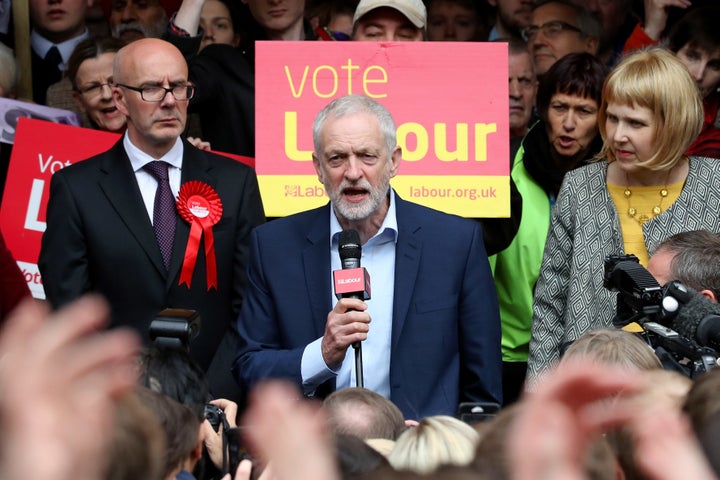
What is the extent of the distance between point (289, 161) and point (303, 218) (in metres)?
0.80

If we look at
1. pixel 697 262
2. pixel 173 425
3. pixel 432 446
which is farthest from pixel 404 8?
pixel 432 446

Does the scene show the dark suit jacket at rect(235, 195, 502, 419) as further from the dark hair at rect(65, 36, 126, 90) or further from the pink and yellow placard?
the dark hair at rect(65, 36, 126, 90)

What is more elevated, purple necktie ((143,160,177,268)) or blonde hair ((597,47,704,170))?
blonde hair ((597,47,704,170))

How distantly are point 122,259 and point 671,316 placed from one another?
7.51 ft

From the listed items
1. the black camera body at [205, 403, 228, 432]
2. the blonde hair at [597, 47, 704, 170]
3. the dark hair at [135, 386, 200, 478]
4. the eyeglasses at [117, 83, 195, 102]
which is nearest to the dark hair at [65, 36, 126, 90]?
the eyeglasses at [117, 83, 195, 102]

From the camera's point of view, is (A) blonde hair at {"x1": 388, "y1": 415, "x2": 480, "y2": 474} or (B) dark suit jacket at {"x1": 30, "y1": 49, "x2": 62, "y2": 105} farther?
(B) dark suit jacket at {"x1": 30, "y1": 49, "x2": 62, "y2": 105}

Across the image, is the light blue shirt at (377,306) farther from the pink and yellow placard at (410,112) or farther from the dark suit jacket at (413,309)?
the pink and yellow placard at (410,112)

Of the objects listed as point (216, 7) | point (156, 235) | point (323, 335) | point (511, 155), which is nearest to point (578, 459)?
point (323, 335)

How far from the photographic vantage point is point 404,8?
243 inches

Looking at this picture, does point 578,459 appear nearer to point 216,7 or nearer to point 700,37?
→ point 700,37

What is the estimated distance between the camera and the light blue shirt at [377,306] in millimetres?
4770

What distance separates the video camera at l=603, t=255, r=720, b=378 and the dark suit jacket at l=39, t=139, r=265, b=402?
170 cm

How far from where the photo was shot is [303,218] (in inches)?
197

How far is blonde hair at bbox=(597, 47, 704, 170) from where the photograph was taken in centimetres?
513
